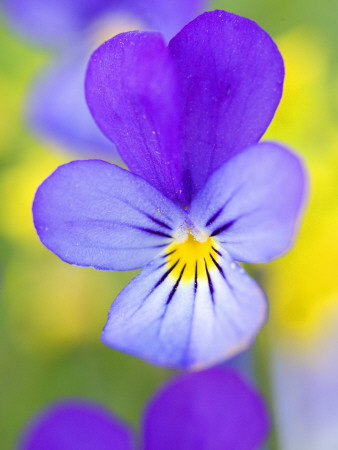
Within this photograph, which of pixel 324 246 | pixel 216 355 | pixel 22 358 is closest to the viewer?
pixel 216 355

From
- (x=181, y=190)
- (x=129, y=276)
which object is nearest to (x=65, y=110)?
(x=129, y=276)

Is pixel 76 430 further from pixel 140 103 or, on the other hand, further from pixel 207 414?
pixel 140 103

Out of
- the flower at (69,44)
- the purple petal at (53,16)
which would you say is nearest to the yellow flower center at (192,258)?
the flower at (69,44)

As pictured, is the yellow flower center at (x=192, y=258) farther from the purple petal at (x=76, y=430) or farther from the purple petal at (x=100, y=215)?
the purple petal at (x=76, y=430)

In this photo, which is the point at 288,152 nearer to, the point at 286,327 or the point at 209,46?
the point at 209,46

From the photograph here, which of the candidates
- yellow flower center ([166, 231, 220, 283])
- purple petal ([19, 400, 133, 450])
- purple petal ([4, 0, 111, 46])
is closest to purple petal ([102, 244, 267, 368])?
yellow flower center ([166, 231, 220, 283])

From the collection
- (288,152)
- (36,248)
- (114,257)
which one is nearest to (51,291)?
(36,248)
